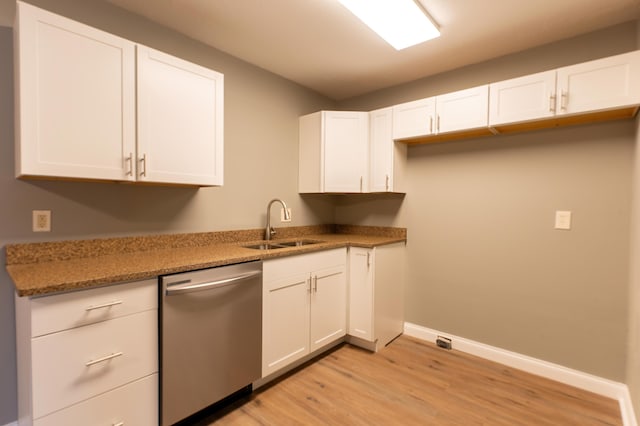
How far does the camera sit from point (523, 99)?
2193 millimetres

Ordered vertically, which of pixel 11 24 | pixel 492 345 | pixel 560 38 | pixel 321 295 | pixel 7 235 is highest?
pixel 560 38

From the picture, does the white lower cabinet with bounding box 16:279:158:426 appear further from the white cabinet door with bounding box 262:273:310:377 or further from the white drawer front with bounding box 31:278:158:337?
the white cabinet door with bounding box 262:273:310:377

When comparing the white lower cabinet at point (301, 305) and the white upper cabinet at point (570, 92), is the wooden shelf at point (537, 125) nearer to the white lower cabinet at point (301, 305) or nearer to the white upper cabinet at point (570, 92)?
the white upper cabinet at point (570, 92)

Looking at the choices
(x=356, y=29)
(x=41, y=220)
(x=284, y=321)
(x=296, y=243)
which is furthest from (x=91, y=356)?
(x=356, y=29)

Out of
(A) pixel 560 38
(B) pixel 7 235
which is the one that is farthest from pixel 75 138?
(A) pixel 560 38

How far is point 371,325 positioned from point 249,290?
1199 millimetres

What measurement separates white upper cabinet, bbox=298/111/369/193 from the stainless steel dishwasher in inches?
53.5

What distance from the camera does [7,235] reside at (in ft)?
5.25

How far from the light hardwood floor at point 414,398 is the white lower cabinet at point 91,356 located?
0.55m

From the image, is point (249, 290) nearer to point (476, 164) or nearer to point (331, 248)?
point (331, 248)

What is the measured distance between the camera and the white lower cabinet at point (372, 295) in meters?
2.64

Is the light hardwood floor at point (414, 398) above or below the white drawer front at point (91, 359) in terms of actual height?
below

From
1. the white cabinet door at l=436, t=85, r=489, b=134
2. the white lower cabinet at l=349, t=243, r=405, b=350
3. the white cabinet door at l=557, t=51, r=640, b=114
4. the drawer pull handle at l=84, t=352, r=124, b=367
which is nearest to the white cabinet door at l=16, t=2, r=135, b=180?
→ the drawer pull handle at l=84, t=352, r=124, b=367

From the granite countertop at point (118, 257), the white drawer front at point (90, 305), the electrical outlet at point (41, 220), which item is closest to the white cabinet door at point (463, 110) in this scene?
the granite countertop at point (118, 257)
